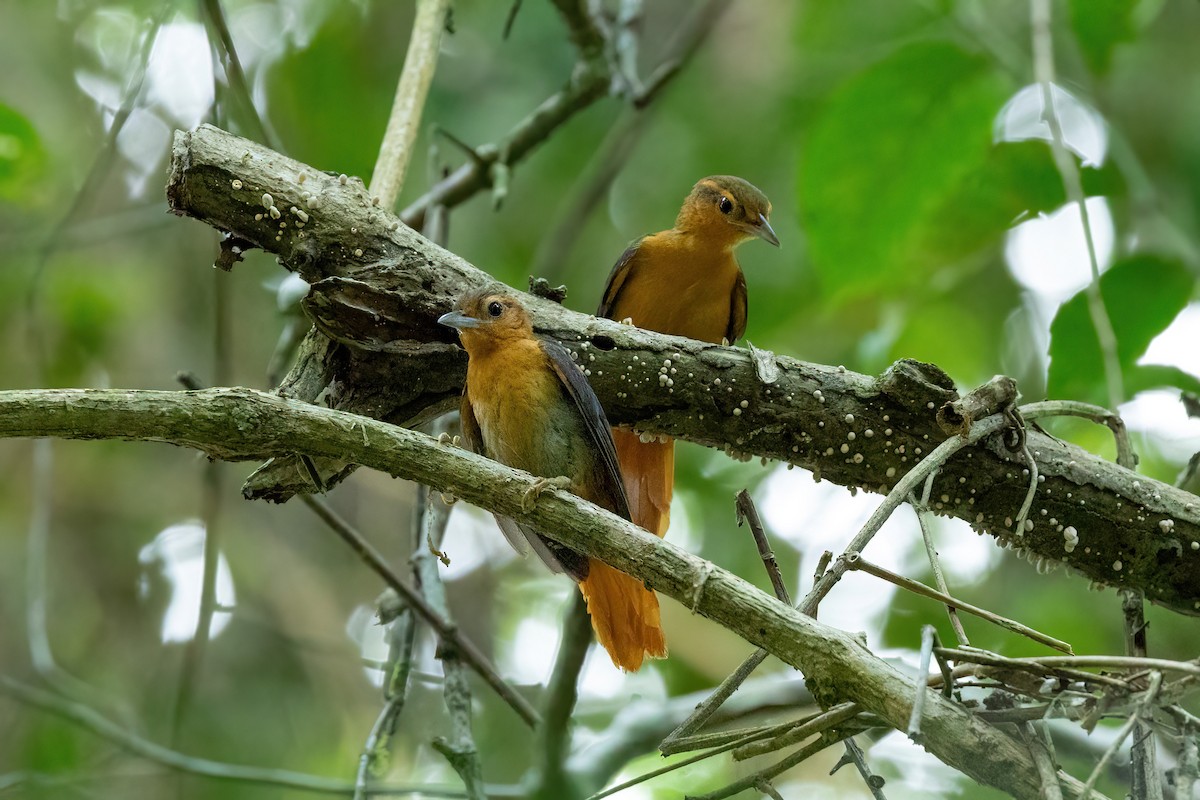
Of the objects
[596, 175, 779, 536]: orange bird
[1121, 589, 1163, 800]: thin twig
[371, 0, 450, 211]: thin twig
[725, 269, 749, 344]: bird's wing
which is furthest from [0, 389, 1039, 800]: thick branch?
[725, 269, 749, 344]: bird's wing

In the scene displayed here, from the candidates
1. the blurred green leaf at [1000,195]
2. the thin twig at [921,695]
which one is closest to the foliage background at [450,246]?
the blurred green leaf at [1000,195]

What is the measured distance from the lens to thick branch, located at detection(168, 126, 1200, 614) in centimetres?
273

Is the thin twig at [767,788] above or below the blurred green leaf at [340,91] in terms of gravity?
below

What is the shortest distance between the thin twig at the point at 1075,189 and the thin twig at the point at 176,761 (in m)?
2.21

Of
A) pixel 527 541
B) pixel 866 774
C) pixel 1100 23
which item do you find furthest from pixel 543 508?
pixel 1100 23

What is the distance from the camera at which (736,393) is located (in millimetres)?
2811

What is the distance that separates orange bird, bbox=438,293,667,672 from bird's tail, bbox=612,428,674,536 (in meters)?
0.52

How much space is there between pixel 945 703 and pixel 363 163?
3.94 m

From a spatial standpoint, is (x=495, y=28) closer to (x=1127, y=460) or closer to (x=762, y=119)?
(x=762, y=119)

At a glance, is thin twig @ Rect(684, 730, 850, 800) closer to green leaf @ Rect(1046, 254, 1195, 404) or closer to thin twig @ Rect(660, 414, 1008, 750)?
thin twig @ Rect(660, 414, 1008, 750)

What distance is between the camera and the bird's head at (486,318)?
9.51ft

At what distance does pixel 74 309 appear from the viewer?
5988 millimetres

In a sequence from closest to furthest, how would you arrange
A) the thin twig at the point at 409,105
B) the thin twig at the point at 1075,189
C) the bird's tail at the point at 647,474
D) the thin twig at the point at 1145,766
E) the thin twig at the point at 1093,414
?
the thin twig at the point at 1145,766 → the thin twig at the point at 1093,414 → the thin twig at the point at 1075,189 → the thin twig at the point at 409,105 → the bird's tail at the point at 647,474

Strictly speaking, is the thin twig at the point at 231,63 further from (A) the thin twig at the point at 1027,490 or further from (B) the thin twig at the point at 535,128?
(A) the thin twig at the point at 1027,490
